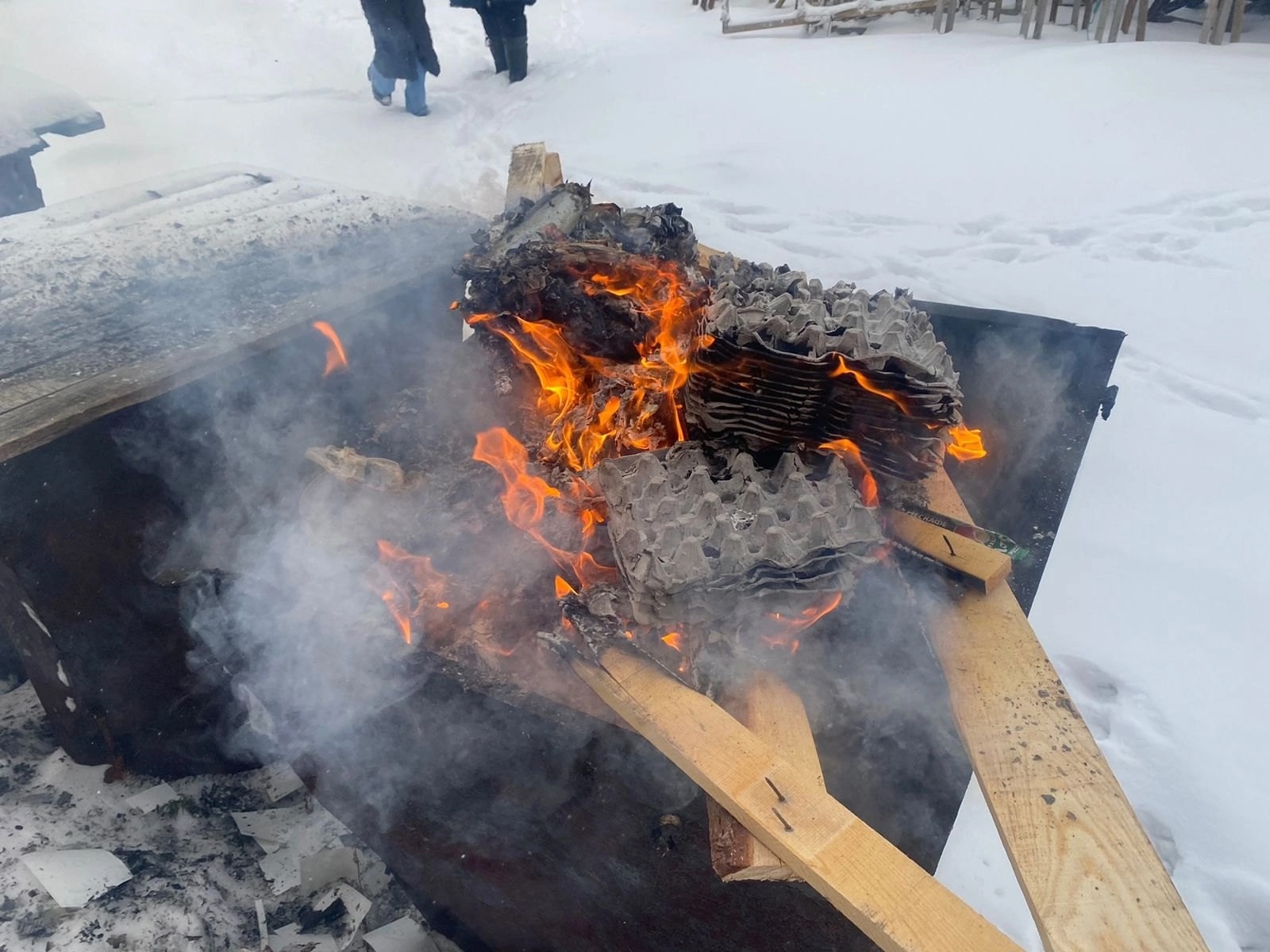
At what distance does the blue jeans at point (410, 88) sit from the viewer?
780 cm

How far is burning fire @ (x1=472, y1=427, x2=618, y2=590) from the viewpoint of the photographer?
2164 millimetres

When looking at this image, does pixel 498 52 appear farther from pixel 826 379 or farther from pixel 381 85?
pixel 826 379

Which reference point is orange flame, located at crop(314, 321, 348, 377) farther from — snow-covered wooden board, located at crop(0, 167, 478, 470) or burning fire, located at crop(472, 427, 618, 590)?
burning fire, located at crop(472, 427, 618, 590)

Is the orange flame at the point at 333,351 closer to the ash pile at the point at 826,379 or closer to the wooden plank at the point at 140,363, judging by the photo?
the wooden plank at the point at 140,363

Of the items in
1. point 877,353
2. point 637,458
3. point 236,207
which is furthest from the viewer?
point 236,207

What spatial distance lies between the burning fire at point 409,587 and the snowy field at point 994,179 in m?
1.77

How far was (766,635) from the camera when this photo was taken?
6.21 ft

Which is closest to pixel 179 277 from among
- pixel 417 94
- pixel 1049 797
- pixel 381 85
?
pixel 1049 797

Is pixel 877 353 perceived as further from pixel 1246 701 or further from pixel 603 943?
pixel 1246 701

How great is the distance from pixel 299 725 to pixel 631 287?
172 centimetres

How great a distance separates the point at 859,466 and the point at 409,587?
1.28 meters

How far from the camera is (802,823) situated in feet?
4.87

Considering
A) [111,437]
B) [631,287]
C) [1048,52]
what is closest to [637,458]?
[631,287]

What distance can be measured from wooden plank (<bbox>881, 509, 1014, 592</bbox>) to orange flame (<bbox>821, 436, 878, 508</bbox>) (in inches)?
2.9
